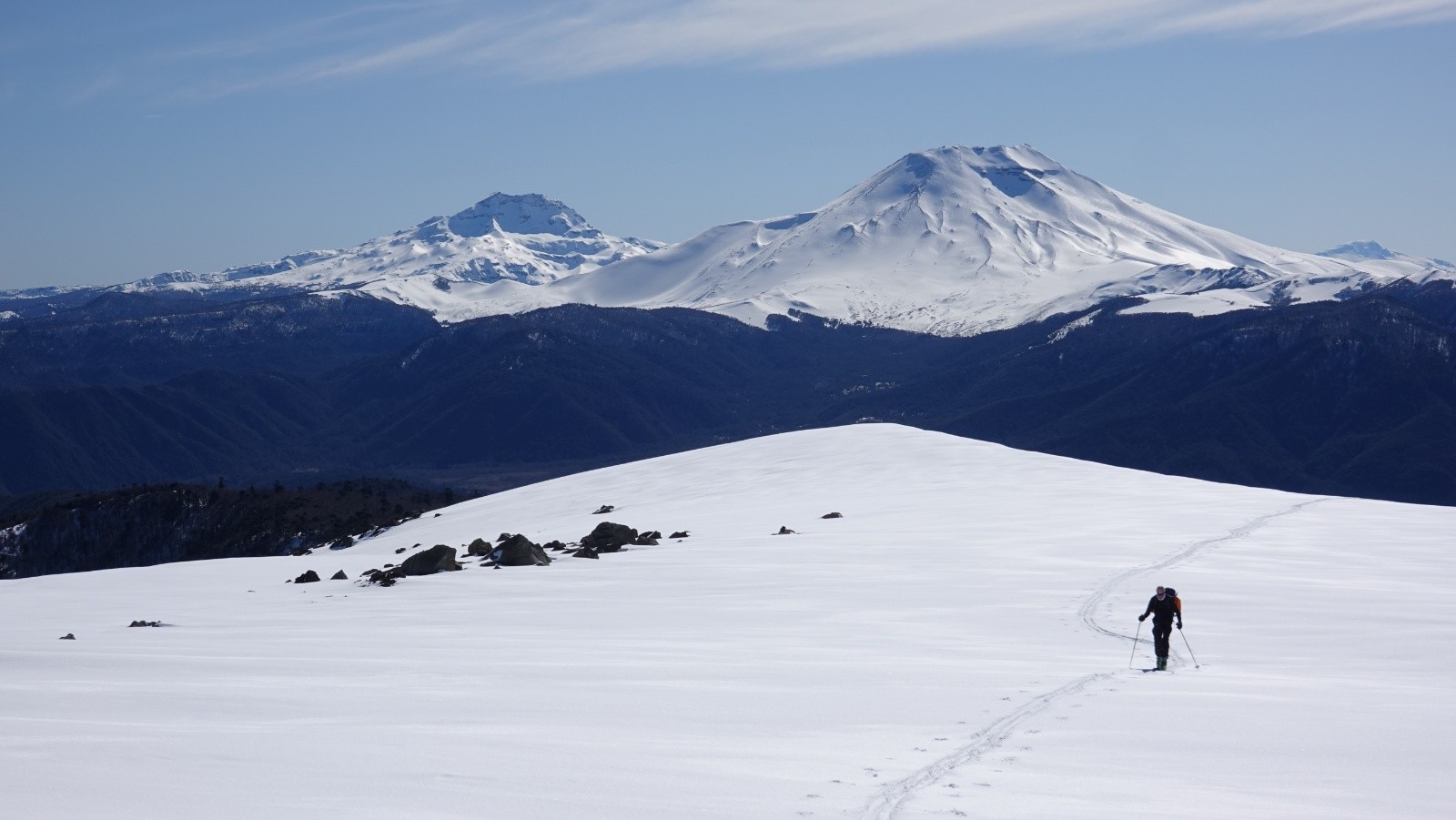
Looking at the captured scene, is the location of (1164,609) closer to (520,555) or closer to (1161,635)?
Answer: (1161,635)

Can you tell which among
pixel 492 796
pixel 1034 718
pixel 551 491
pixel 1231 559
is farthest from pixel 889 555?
pixel 551 491

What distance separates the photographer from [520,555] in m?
28.5

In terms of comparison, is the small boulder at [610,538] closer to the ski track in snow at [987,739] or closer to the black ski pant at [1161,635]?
the ski track in snow at [987,739]

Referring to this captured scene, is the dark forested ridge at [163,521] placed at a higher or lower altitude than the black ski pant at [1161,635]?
lower

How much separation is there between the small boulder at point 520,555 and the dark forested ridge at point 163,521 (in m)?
39.5

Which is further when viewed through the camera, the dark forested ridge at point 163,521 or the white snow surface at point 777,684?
the dark forested ridge at point 163,521

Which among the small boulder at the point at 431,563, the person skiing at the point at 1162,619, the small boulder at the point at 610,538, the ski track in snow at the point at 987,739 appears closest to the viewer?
the ski track in snow at the point at 987,739

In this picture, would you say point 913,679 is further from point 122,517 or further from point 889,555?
point 122,517

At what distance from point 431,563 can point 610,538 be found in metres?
4.84

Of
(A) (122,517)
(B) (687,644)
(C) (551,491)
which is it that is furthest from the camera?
(A) (122,517)

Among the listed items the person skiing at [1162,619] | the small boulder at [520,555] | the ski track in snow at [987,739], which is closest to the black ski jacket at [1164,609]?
the person skiing at [1162,619]

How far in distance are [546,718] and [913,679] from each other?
4.37 metres

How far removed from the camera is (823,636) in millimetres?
17891

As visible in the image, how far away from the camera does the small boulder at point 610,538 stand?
99.9ft
